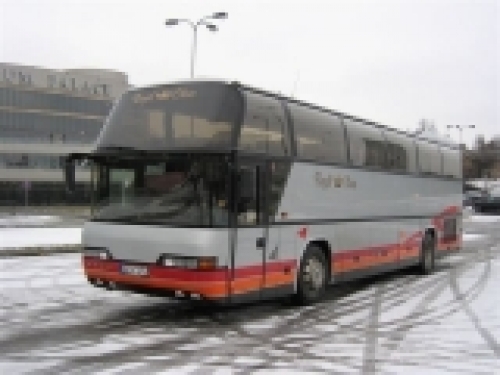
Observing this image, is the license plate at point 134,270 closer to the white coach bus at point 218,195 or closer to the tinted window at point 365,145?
the white coach bus at point 218,195

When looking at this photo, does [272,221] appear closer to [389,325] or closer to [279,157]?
[279,157]

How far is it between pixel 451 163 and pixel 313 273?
7950mm

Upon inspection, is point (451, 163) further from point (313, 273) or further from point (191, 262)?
point (191, 262)

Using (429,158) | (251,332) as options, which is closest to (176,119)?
(251,332)

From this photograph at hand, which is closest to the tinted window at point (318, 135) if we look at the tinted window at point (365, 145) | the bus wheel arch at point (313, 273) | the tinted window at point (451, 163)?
the tinted window at point (365, 145)

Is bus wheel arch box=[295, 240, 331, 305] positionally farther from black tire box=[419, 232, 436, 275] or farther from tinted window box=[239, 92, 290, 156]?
black tire box=[419, 232, 436, 275]

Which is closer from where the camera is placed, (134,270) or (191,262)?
(191,262)

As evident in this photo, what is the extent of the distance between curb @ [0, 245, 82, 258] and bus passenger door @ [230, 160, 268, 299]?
1033 centimetres

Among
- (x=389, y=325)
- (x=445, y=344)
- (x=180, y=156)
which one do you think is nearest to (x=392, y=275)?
(x=389, y=325)

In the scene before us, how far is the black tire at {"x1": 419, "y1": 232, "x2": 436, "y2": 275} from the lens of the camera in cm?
1524

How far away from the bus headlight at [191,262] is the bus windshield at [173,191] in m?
0.44

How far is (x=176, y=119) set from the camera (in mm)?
9008

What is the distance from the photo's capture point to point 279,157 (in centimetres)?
967

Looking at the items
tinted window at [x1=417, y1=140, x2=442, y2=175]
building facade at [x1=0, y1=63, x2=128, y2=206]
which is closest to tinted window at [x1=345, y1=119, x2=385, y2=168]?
tinted window at [x1=417, y1=140, x2=442, y2=175]
